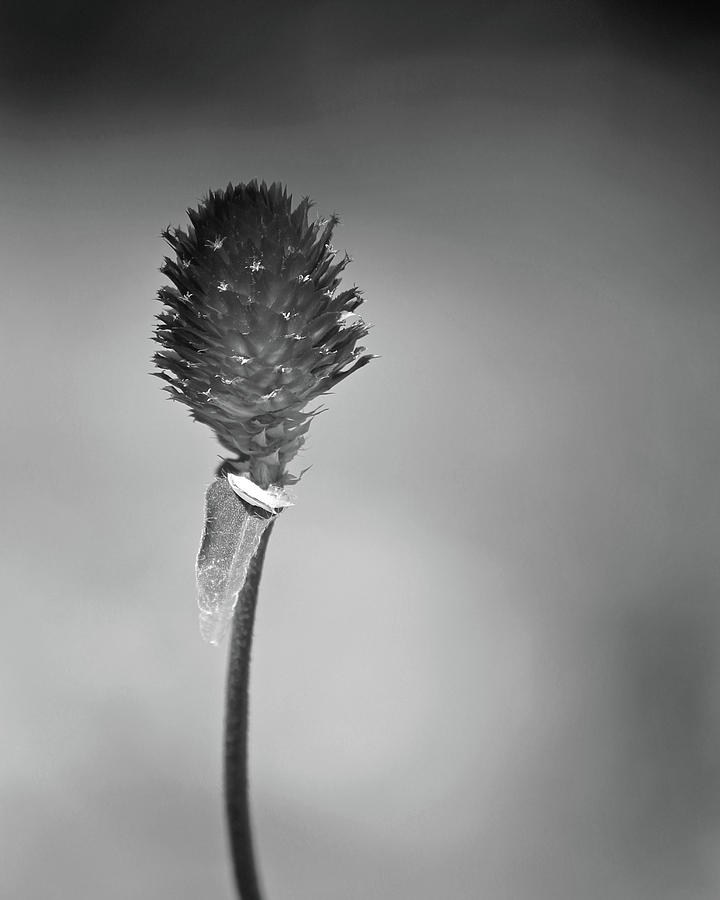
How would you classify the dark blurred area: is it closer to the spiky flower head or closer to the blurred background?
the blurred background

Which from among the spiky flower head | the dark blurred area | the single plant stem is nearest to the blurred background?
the dark blurred area

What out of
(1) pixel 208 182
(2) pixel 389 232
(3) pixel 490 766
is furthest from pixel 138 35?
(3) pixel 490 766

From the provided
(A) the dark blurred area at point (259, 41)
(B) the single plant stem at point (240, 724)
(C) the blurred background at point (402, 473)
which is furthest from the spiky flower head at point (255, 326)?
(A) the dark blurred area at point (259, 41)

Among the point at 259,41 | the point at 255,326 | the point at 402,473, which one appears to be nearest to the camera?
the point at 255,326

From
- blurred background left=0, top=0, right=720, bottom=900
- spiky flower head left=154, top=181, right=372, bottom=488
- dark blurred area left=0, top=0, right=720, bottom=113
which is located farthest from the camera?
dark blurred area left=0, top=0, right=720, bottom=113

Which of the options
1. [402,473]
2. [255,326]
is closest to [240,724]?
[255,326]

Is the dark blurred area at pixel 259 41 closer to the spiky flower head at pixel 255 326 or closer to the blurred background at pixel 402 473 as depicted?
the blurred background at pixel 402 473

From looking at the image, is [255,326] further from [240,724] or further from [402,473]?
[402,473]

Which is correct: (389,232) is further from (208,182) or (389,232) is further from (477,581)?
(477,581)
